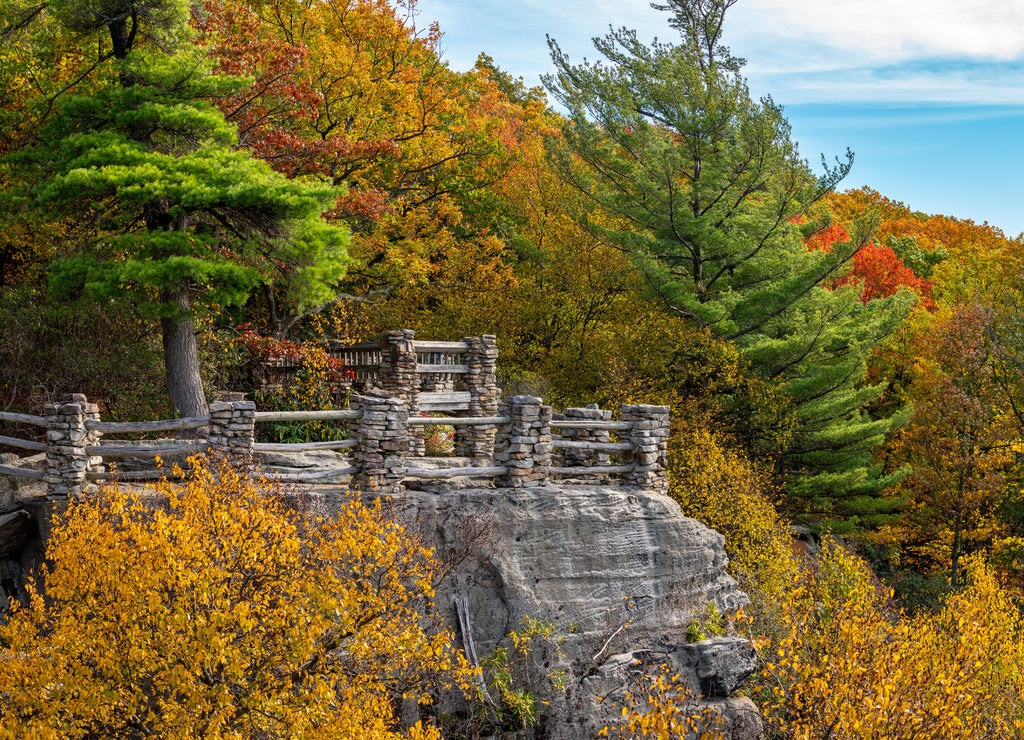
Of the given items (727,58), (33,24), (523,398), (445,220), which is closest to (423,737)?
(523,398)

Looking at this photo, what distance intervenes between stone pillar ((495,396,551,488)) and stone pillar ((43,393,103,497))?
6.75 metres

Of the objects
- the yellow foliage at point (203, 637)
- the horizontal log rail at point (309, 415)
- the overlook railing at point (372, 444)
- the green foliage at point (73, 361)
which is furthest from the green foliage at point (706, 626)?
the green foliage at point (73, 361)

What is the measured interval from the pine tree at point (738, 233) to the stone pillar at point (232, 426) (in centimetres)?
1441

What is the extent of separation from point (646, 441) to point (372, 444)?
532cm

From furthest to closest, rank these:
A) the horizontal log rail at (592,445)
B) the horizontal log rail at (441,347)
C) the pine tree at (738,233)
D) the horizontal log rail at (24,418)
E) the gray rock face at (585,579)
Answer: the pine tree at (738,233), the horizontal log rail at (441,347), the horizontal log rail at (592,445), the gray rock face at (585,579), the horizontal log rail at (24,418)

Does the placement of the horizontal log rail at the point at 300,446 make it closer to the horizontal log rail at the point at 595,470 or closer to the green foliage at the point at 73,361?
the horizontal log rail at the point at 595,470

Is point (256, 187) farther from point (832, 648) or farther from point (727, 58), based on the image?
point (727, 58)

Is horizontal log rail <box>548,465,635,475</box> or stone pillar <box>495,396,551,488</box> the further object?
horizontal log rail <box>548,465,635,475</box>

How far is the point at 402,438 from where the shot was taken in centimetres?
1350

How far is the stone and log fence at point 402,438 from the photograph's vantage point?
492 inches

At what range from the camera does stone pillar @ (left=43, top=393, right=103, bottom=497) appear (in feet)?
40.5

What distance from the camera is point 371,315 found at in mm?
24547

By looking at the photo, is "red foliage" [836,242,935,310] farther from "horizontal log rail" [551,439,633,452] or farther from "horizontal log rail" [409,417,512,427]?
"horizontal log rail" [409,417,512,427]

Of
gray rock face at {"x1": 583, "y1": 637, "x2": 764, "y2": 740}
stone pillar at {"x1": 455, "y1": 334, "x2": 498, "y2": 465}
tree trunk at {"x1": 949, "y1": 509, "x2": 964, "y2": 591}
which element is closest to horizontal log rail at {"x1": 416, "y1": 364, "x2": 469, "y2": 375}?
stone pillar at {"x1": 455, "y1": 334, "x2": 498, "y2": 465}
